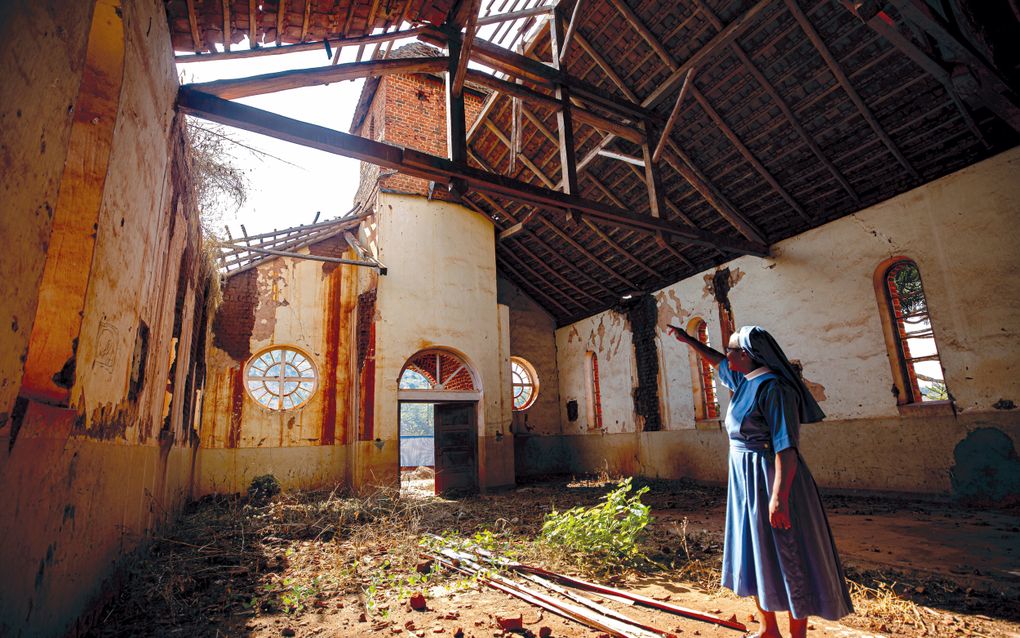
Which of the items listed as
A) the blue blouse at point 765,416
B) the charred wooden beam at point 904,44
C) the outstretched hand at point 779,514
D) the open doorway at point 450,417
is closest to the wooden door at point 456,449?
the open doorway at point 450,417

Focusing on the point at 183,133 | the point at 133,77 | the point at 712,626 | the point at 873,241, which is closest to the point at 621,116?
the point at 873,241

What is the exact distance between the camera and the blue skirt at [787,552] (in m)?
2.55

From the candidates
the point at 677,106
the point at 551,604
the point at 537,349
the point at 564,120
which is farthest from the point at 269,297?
the point at 551,604

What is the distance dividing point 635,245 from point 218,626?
34.8ft

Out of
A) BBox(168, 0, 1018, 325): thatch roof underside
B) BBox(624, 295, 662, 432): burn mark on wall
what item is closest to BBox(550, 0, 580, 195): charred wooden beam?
BBox(168, 0, 1018, 325): thatch roof underside

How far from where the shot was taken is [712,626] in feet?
10.6

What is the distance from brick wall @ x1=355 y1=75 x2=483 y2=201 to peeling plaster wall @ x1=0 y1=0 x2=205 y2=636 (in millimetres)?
6442

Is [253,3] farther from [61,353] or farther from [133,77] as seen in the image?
[61,353]

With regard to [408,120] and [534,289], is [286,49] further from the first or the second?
[534,289]

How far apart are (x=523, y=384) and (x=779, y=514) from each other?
1281 cm

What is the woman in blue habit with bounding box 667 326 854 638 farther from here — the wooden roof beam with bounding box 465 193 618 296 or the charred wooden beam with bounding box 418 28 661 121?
the wooden roof beam with bounding box 465 193 618 296

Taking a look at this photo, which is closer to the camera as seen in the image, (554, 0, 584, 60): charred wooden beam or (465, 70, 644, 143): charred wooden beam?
(465, 70, 644, 143): charred wooden beam

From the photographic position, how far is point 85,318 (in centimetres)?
275

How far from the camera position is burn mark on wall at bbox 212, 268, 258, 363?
986 centimetres
